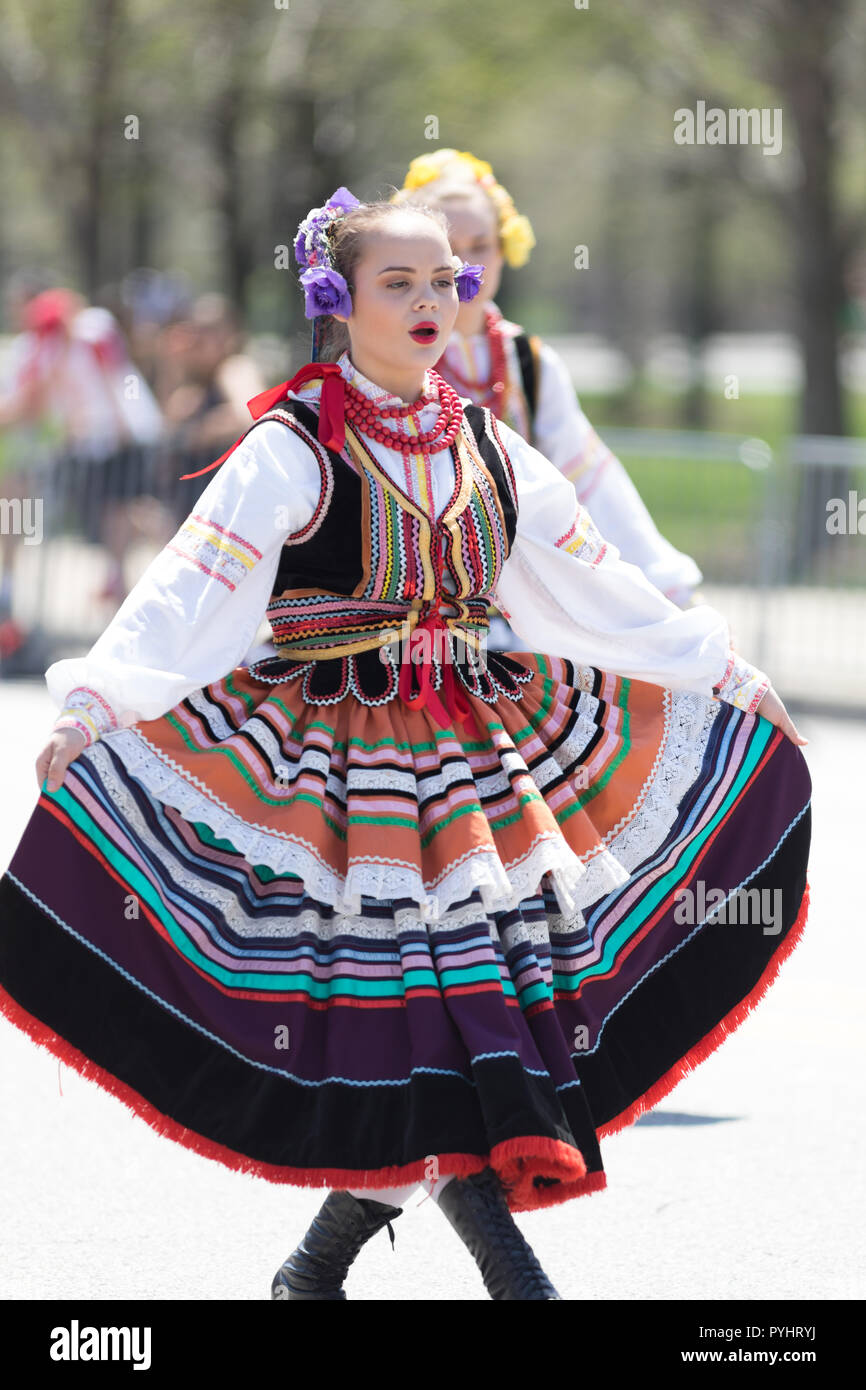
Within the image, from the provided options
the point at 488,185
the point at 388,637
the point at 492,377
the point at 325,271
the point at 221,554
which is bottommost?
the point at 388,637

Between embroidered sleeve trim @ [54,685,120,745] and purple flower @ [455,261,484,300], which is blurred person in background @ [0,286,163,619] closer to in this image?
purple flower @ [455,261,484,300]

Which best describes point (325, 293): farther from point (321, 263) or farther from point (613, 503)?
point (613, 503)

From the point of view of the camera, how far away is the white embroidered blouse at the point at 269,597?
135 inches

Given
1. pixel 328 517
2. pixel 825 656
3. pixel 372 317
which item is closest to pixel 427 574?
pixel 328 517

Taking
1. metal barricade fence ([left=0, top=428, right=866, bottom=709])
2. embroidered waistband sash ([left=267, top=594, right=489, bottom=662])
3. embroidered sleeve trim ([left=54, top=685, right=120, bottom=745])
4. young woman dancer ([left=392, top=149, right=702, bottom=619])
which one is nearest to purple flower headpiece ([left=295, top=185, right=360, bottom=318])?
embroidered waistband sash ([left=267, top=594, right=489, bottom=662])

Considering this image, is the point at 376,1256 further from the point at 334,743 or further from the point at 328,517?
the point at 328,517

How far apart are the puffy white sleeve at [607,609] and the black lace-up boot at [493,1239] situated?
1.02 metres

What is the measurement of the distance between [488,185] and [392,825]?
100 inches

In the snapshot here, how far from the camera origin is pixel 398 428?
3686 mm

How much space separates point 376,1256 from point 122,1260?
0.48 m

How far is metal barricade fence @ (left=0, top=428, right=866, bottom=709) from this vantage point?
10711 millimetres

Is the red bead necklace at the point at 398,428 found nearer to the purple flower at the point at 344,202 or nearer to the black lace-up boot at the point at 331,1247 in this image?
the purple flower at the point at 344,202

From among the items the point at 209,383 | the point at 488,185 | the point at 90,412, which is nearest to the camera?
the point at 488,185

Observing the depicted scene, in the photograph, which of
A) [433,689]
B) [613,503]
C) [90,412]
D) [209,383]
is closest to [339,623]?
[433,689]
